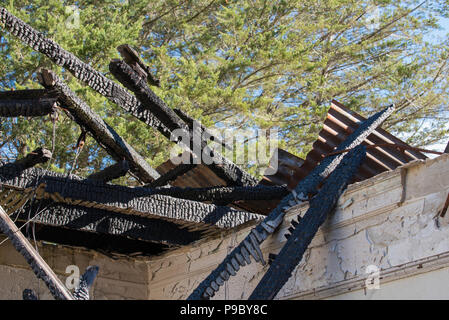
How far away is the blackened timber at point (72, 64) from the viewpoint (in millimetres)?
4461

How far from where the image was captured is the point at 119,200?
476 cm

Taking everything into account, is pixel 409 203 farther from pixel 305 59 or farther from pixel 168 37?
pixel 168 37

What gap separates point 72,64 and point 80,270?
1.81 meters

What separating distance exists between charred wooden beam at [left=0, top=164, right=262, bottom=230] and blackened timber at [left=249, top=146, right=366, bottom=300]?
2.96 feet

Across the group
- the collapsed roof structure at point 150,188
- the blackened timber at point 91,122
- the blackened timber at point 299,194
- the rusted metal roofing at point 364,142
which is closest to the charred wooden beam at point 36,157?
the collapsed roof structure at point 150,188

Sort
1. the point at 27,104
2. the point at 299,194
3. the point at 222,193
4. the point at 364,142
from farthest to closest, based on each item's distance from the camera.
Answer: the point at 364,142
the point at 222,193
the point at 299,194
the point at 27,104

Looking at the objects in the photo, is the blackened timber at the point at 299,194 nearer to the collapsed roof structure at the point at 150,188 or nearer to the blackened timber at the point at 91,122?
the collapsed roof structure at the point at 150,188

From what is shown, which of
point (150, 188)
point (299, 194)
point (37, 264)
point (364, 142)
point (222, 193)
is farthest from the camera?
point (364, 142)

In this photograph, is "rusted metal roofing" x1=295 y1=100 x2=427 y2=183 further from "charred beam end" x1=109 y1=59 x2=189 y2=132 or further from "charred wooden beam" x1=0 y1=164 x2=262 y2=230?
"charred beam end" x1=109 y1=59 x2=189 y2=132

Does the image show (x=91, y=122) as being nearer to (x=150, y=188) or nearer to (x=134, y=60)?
(x=134, y=60)

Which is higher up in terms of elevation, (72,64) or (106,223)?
(72,64)

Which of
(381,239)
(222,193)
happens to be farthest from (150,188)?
(381,239)

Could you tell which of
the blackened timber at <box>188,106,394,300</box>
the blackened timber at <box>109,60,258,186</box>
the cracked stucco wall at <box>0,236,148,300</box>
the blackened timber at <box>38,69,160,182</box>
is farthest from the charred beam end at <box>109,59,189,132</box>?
the cracked stucco wall at <box>0,236,148,300</box>
